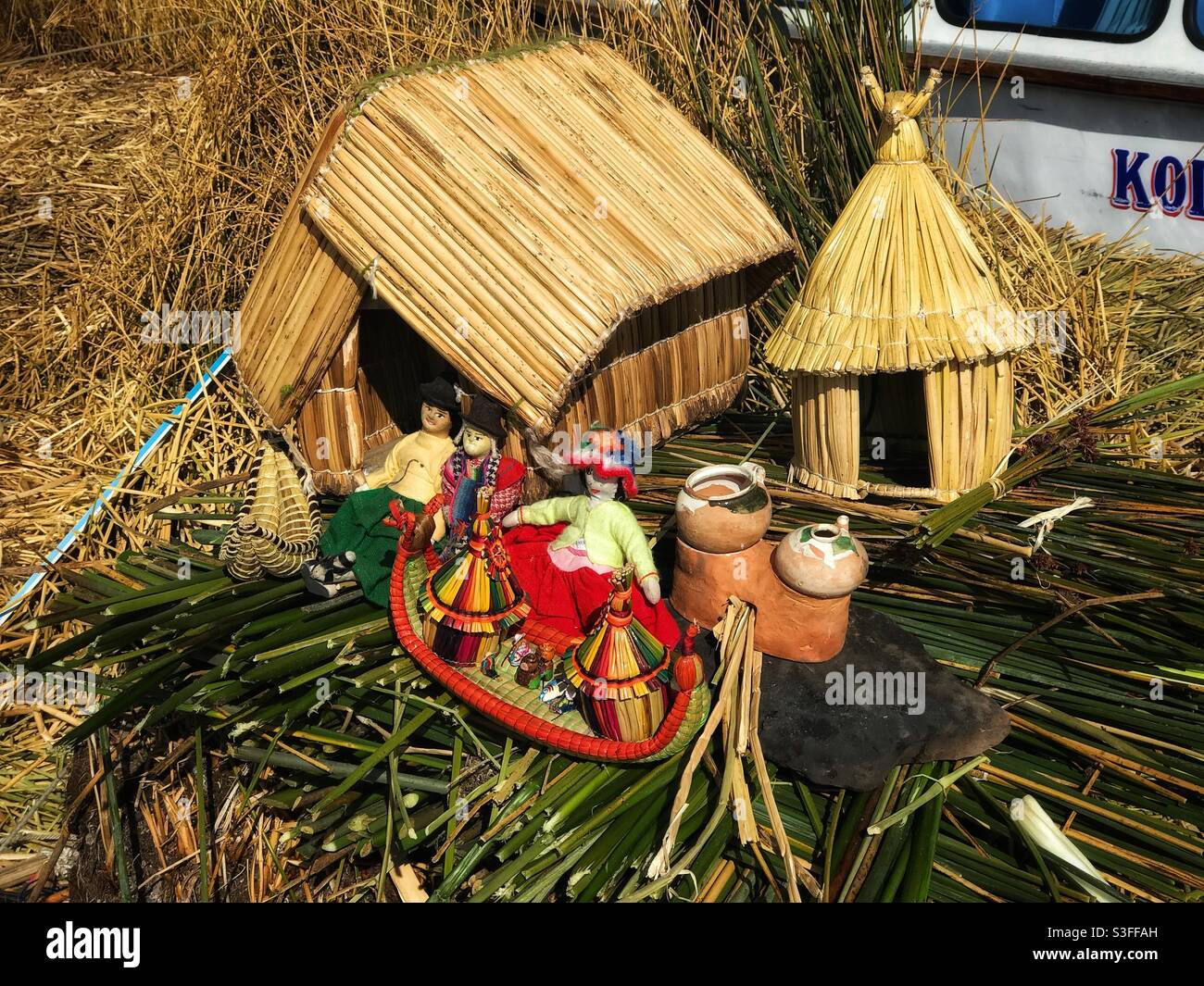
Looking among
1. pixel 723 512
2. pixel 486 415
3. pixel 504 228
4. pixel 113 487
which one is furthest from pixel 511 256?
pixel 113 487

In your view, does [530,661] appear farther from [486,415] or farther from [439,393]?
[439,393]

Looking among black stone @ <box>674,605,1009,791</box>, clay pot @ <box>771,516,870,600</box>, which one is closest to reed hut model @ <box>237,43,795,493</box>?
clay pot @ <box>771,516,870,600</box>

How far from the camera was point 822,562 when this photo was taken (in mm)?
2809

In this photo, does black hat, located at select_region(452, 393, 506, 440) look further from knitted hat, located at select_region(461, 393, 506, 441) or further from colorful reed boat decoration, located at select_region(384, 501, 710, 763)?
colorful reed boat decoration, located at select_region(384, 501, 710, 763)

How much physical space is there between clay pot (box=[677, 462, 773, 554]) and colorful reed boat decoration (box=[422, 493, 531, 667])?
0.48 metres

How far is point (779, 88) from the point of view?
4.65 metres

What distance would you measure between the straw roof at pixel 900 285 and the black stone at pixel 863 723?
85 centimetres

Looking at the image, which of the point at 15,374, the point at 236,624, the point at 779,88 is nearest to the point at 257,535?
the point at 236,624

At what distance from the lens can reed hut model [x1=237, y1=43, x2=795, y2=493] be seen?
306 cm

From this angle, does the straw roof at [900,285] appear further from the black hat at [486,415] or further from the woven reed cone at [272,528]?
the woven reed cone at [272,528]

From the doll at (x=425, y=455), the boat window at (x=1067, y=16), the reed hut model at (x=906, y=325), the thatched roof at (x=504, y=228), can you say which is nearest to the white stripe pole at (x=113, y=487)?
the thatched roof at (x=504, y=228)

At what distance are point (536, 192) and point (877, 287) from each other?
3.25 feet

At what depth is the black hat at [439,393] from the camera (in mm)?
3283

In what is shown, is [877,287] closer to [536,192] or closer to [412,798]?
[536,192]
